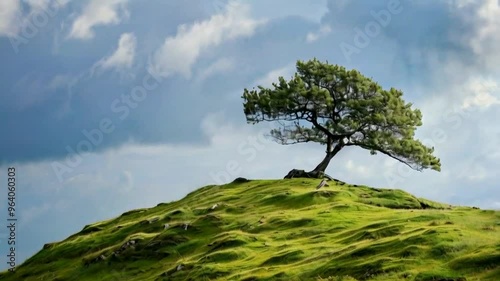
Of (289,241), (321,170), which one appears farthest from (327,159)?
(289,241)

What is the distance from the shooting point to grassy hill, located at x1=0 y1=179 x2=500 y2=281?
31.1 meters

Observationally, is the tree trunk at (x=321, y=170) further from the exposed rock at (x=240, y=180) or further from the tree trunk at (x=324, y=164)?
the exposed rock at (x=240, y=180)

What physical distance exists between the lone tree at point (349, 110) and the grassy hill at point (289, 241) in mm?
9598

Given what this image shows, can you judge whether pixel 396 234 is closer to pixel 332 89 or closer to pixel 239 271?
pixel 239 271

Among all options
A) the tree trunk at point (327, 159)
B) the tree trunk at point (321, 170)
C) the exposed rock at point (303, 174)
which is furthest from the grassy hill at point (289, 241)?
the tree trunk at point (327, 159)

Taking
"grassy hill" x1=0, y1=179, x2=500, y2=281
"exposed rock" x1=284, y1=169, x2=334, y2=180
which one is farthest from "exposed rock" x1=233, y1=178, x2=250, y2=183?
"exposed rock" x1=284, y1=169, x2=334, y2=180

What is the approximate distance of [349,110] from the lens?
73.8 meters

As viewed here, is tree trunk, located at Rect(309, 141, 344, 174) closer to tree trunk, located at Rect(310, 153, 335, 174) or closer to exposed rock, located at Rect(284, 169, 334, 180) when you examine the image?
tree trunk, located at Rect(310, 153, 335, 174)

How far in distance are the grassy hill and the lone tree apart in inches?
378

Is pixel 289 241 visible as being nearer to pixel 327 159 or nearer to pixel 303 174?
pixel 303 174

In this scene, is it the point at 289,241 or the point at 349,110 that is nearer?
the point at 289,241

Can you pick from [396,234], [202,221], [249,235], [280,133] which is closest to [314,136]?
[280,133]

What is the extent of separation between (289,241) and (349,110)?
31919 millimetres

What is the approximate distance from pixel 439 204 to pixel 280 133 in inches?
887
